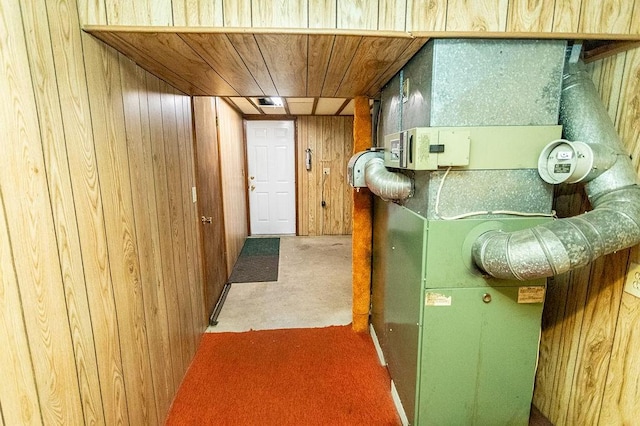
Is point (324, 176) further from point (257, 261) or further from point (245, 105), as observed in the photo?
point (257, 261)

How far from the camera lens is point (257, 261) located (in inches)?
170

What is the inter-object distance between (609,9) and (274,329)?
2743 millimetres

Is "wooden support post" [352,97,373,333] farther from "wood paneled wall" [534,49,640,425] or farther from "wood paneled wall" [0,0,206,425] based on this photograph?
"wood paneled wall" [0,0,206,425]

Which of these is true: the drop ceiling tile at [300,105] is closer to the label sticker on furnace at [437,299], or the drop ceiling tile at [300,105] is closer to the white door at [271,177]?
the white door at [271,177]

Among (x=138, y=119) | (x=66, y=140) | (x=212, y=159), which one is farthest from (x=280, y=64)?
(x=212, y=159)

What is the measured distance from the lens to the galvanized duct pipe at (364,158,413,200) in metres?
1.57

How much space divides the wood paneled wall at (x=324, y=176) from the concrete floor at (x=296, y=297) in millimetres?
1025

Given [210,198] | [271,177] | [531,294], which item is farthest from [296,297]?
[271,177]

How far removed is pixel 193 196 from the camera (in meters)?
2.37

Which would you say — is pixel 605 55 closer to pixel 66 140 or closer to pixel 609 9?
pixel 609 9

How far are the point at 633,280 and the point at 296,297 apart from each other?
102 inches

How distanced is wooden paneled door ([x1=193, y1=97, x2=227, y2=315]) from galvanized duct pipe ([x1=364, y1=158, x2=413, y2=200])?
1.43 meters

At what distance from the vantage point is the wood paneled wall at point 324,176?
531 cm

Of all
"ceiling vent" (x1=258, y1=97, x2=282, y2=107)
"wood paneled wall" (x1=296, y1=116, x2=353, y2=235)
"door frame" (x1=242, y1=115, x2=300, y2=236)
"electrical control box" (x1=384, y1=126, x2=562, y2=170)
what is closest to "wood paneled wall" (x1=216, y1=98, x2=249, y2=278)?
"door frame" (x1=242, y1=115, x2=300, y2=236)
